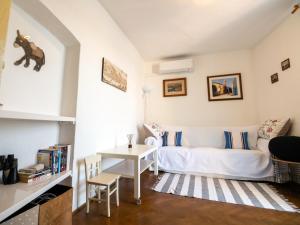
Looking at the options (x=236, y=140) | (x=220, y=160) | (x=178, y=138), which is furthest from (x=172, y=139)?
(x=236, y=140)

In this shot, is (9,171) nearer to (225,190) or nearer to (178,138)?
(225,190)

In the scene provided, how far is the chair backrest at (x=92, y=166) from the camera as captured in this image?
1.71m

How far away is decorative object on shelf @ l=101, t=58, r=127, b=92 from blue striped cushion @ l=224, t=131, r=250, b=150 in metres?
2.30

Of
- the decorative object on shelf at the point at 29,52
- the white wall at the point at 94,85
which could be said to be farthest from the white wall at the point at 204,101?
the decorative object on shelf at the point at 29,52

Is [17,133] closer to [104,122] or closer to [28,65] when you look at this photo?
[28,65]

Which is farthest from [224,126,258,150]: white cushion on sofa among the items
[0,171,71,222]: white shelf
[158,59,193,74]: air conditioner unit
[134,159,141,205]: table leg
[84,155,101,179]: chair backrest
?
[0,171,71,222]: white shelf

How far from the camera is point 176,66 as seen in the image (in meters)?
3.85

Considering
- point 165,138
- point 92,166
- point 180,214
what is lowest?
point 180,214

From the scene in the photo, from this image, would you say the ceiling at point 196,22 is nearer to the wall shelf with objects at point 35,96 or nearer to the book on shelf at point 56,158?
the wall shelf with objects at point 35,96

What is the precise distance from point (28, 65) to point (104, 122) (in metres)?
1.14

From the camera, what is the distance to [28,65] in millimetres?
1376

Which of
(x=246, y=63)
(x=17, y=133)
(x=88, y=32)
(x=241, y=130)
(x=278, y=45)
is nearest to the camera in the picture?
(x=17, y=133)

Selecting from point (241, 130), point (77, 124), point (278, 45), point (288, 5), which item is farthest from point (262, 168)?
point (77, 124)

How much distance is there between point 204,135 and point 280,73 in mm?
1796
